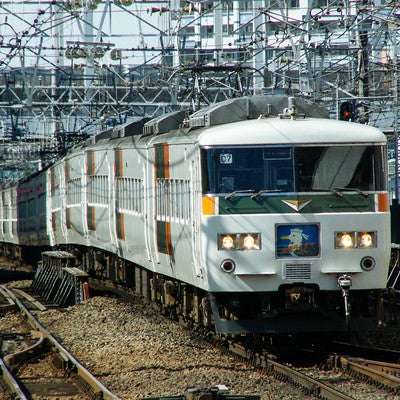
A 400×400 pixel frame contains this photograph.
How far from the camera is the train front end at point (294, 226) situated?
1006 cm

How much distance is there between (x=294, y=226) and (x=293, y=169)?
60cm

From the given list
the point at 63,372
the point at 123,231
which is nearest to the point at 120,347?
the point at 63,372

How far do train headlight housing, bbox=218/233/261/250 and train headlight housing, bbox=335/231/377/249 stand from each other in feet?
2.68

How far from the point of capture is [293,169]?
10250mm

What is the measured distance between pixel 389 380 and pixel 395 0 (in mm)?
8548

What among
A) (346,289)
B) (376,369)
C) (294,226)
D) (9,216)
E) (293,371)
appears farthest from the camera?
(9,216)

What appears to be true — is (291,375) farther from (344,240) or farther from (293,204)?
(293,204)

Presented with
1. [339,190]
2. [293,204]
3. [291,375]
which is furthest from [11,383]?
[339,190]

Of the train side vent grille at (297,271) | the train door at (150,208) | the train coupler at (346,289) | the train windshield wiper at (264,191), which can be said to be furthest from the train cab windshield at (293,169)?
the train door at (150,208)

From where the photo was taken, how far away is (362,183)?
10.2 meters

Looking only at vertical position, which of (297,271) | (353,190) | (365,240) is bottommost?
(297,271)

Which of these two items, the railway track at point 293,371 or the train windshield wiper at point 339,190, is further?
the train windshield wiper at point 339,190

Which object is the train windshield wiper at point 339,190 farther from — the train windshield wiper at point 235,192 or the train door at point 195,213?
the train door at point 195,213

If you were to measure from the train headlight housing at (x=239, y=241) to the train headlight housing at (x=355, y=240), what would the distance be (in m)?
0.82
